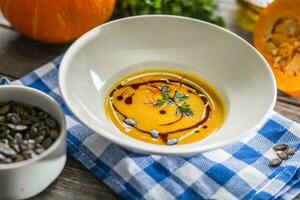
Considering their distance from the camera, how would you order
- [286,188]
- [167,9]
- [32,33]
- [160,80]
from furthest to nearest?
1. [167,9]
2. [32,33]
3. [160,80]
4. [286,188]

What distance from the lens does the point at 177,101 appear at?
103cm

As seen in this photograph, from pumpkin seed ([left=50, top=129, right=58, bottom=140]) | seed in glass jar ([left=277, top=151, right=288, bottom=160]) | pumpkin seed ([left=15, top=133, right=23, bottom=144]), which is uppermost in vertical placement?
seed in glass jar ([left=277, top=151, right=288, bottom=160])

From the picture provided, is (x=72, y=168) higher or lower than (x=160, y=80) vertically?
lower

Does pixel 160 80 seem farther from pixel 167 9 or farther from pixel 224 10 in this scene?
pixel 224 10

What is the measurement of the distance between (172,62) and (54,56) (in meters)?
0.27

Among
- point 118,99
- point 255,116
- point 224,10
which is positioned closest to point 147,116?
point 118,99

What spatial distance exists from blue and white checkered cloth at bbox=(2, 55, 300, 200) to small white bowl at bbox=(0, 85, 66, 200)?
0.08m

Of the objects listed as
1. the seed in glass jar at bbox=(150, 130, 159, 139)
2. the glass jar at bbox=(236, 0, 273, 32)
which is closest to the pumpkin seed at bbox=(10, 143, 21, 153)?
the seed in glass jar at bbox=(150, 130, 159, 139)

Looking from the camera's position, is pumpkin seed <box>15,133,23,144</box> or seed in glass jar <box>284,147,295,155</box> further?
seed in glass jar <box>284,147,295,155</box>

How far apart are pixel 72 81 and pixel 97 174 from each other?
172 millimetres

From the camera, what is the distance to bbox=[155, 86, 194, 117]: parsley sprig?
1.00 metres

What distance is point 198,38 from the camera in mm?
1126

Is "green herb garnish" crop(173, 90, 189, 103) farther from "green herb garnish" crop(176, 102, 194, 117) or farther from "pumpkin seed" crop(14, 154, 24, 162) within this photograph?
"pumpkin seed" crop(14, 154, 24, 162)

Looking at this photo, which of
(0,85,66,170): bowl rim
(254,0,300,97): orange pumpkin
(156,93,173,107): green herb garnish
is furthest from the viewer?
(254,0,300,97): orange pumpkin
